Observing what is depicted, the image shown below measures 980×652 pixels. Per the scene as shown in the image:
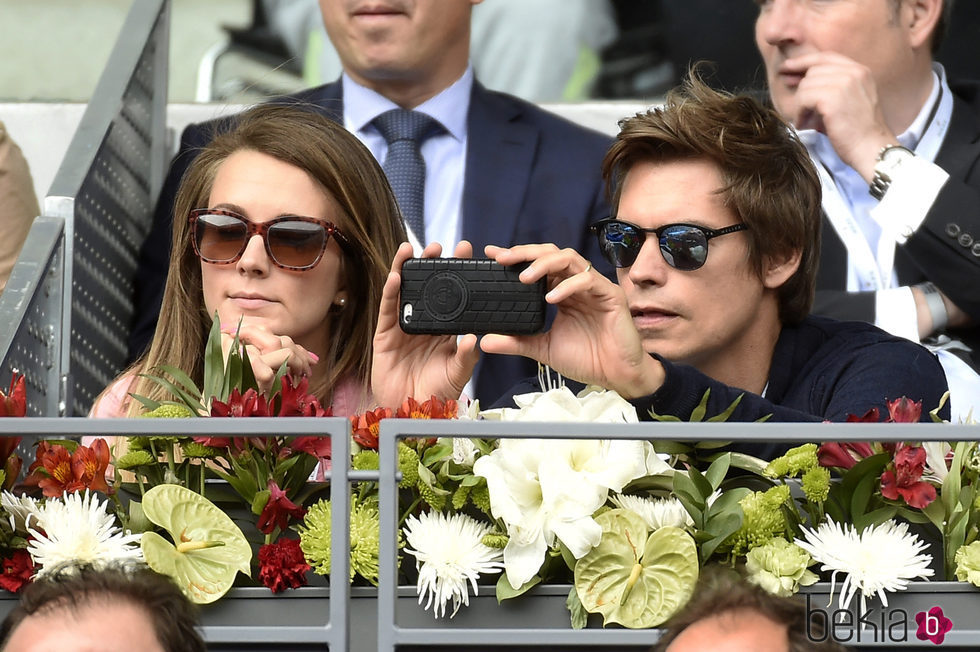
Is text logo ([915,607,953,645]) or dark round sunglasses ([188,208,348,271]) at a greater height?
dark round sunglasses ([188,208,348,271])

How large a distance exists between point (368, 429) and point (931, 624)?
843 millimetres

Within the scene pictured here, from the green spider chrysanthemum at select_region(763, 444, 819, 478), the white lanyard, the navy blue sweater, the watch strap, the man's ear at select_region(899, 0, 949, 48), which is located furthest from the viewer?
the man's ear at select_region(899, 0, 949, 48)

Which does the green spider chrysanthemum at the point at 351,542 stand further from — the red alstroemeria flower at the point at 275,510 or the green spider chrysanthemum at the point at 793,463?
the green spider chrysanthemum at the point at 793,463

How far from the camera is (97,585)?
5.46 ft

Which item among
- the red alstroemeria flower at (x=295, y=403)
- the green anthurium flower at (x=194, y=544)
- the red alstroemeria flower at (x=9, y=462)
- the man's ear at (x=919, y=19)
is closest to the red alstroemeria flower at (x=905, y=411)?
the red alstroemeria flower at (x=295, y=403)

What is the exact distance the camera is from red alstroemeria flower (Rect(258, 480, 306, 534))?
2059 millimetres

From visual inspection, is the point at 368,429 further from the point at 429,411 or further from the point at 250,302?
the point at 250,302

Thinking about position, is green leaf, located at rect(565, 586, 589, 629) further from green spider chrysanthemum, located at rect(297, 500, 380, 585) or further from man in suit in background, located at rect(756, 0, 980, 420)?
man in suit in background, located at rect(756, 0, 980, 420)

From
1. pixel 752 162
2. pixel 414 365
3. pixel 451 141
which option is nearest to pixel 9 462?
pixel 414 365

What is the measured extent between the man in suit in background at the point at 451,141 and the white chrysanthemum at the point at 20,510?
162 centimetres

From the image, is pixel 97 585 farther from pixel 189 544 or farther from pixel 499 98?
pixel 499 98

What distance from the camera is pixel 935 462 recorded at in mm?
2135

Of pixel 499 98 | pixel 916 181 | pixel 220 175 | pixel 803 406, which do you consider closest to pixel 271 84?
pixel 499 98

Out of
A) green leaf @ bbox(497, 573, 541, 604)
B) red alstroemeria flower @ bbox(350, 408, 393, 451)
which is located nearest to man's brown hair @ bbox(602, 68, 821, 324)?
red alstroemeria flower @ bbox(350, 408, 393, 451)
